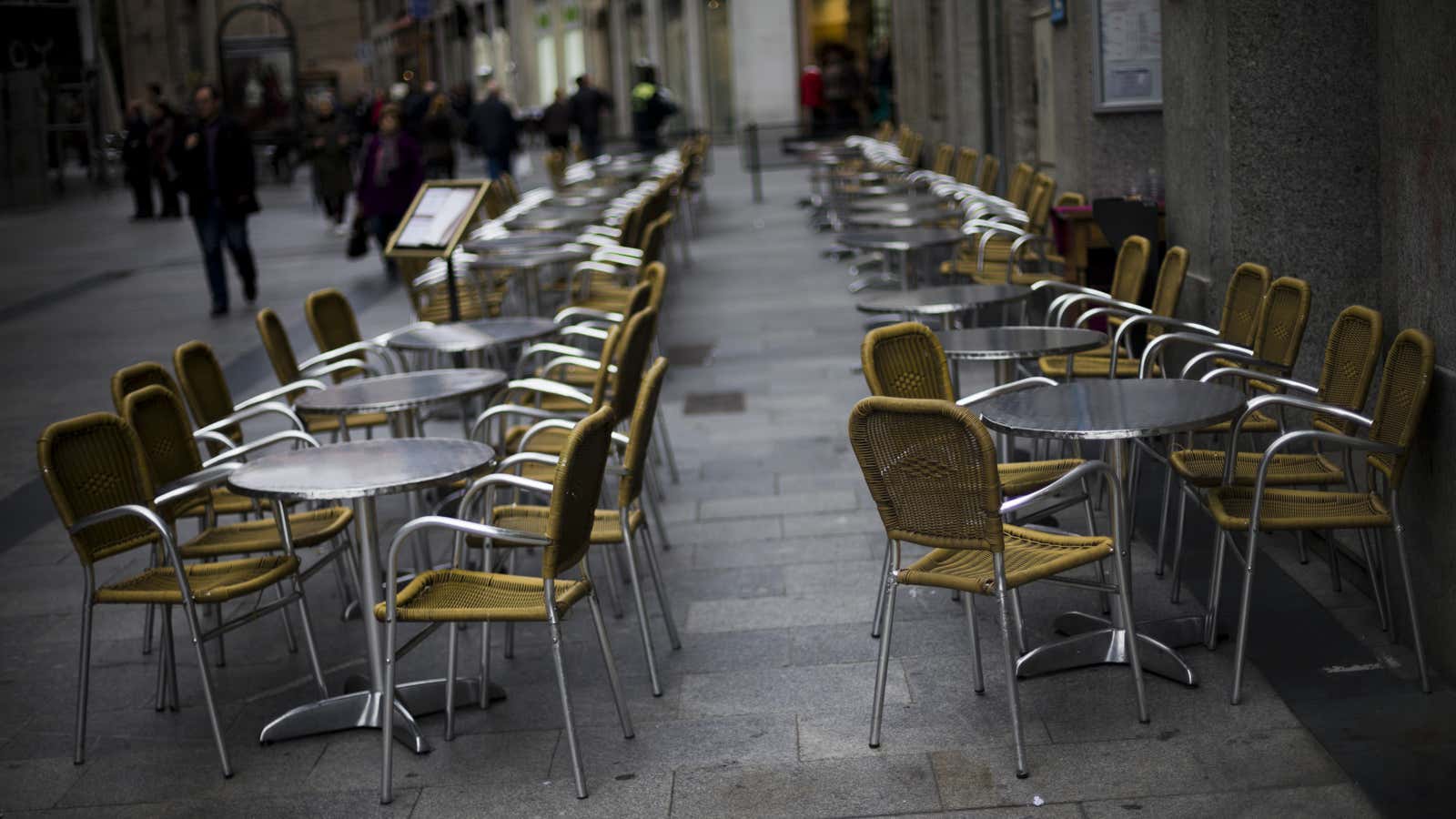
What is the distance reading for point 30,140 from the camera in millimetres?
25766

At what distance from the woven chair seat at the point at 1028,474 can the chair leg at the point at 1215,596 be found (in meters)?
0.46

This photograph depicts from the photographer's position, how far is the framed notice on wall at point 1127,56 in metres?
9.40

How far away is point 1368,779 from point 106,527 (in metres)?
3.19

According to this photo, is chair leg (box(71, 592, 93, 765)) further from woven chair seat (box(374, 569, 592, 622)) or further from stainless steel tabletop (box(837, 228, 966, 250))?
stainless steel tabletop (box(837, 228, 966, 250))

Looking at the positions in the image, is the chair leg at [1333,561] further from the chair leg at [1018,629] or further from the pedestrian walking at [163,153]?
the pedestrian walking at [163,153]

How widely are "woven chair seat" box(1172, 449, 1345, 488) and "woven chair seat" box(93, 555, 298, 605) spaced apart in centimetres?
251

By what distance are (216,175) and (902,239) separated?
5.50 metres

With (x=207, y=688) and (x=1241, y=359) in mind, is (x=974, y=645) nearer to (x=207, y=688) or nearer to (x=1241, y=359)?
(x=1241, y=359)

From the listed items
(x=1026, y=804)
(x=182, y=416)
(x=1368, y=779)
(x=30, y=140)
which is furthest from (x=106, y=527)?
(x=30, y=140)

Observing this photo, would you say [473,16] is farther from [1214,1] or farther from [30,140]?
[1214,1]

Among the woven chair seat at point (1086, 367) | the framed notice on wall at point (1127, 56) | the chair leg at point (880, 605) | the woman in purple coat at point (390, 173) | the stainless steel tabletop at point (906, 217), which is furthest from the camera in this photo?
the woman in purple coat at point (390, 173)

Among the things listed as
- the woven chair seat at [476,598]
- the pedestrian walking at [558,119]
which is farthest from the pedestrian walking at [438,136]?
the woven chair seat at [476,598]

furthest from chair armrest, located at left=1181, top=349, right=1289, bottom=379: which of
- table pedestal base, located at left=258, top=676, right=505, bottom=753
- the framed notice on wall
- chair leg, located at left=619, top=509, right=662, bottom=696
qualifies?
the framed notice on wall

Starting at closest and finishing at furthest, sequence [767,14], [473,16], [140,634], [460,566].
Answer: [460,566] → [140,634] → [767,14] → [473,16]
